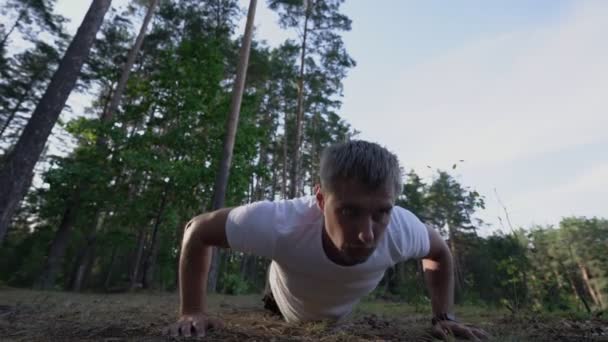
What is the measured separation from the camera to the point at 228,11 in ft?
45.1

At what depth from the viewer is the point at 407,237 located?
→ 2225 millimetres

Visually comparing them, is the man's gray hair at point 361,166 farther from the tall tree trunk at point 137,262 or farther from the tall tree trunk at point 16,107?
the tall tree trunk at point 16,107

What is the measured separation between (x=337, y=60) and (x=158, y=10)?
8558mm

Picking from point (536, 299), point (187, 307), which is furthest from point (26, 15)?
point (536, 299)

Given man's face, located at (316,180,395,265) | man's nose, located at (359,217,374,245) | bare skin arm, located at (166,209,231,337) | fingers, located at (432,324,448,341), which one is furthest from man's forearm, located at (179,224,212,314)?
fingers, located at (432,324,448,341)

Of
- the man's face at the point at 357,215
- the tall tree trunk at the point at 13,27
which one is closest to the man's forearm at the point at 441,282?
the man's face at the point at 357,215

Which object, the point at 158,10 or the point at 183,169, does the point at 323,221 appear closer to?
the point at 183,169

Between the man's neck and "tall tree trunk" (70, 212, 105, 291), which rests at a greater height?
"tall tree trunk" (70, 212, 105, 291)

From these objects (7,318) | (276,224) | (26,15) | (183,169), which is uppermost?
(26,15)

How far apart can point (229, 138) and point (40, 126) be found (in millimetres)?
4913

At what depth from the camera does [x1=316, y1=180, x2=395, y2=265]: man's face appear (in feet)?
5.49

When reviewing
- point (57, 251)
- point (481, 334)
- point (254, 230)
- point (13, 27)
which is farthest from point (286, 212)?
point (13, 27)

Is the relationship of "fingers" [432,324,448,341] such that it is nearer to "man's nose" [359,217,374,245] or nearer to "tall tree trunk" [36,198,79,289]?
"man's nose" [359,217,374,245]

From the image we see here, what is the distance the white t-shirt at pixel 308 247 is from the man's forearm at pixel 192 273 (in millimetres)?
230
